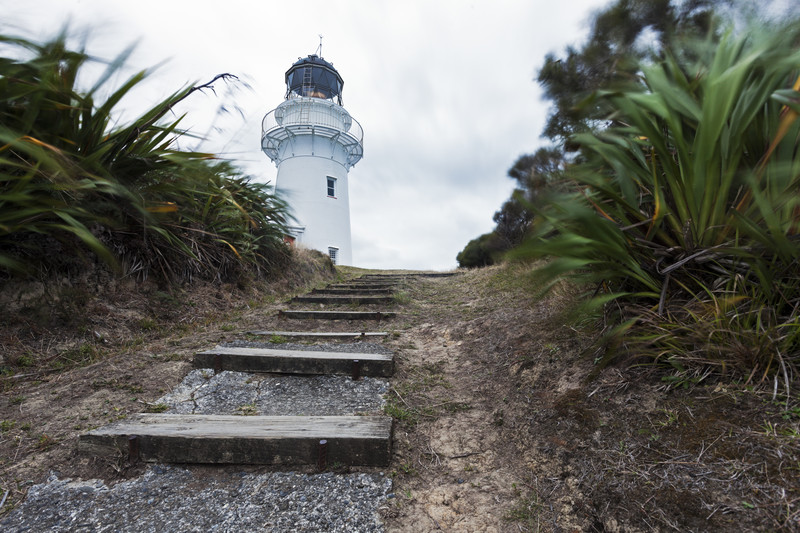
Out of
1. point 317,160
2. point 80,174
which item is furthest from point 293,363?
point 317,160

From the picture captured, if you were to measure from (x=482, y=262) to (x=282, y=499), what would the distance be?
11337mm

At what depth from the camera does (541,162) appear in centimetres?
580

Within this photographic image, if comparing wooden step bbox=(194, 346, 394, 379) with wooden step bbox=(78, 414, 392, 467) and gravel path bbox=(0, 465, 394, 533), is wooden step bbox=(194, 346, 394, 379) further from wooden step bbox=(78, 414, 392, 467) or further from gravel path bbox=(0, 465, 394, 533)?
gravel path bbox=(0, 465, 394, 533)

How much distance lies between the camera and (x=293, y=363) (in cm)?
234

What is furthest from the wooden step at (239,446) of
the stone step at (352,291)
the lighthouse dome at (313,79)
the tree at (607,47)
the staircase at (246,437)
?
the lighthouse dome at (313,79)

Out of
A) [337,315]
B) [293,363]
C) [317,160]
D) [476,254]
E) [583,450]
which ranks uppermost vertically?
[317,160]

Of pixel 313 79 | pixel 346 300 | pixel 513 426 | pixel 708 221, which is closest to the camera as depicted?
pixel 708 221

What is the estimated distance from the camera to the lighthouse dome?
57.6 feet

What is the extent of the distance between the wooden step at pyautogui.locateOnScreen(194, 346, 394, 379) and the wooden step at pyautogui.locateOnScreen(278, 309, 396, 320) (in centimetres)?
149

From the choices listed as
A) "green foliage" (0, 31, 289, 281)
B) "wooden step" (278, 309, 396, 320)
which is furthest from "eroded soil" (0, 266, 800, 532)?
"wooden step" (278, 309, 396, 320)

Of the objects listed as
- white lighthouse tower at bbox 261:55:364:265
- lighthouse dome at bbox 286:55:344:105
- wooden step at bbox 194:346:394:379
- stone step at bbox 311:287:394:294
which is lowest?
wooden step at bbox 194:346:394:379

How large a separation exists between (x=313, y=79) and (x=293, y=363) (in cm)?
1838

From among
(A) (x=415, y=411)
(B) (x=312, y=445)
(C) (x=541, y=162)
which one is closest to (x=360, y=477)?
(B) (x=312, y=445)

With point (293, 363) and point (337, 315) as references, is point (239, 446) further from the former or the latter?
point (337, 315)
